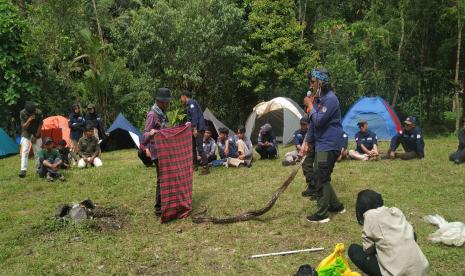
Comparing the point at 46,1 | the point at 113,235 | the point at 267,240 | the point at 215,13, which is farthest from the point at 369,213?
the point at 46,1

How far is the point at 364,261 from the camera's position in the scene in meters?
4.29

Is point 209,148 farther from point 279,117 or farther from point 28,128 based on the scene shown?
point 279,117

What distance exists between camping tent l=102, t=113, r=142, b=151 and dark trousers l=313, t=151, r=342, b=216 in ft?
30.2

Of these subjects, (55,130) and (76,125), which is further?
(55,130)

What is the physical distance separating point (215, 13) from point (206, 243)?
43.2ft

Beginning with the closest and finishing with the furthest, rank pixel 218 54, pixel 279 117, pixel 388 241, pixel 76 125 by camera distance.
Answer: pixel 388 241 < pixel 76 125 < pixel 279 117 < pixel 218 54

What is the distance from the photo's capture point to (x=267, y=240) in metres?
5.65

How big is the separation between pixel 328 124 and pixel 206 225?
6.68 feet

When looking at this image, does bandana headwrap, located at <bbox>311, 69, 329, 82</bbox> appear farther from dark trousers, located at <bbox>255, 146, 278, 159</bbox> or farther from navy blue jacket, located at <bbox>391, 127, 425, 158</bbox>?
dark trousers, located at <bbox>255, 146, 278, 159</bbox>

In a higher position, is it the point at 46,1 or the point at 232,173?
the point at 46,1

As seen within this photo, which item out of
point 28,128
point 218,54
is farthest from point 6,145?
point 218,54

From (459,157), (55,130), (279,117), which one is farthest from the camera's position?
(279,117)

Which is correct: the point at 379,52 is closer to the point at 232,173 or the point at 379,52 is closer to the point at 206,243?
the point at 232,173

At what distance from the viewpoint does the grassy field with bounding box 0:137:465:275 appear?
5090 millimetres
